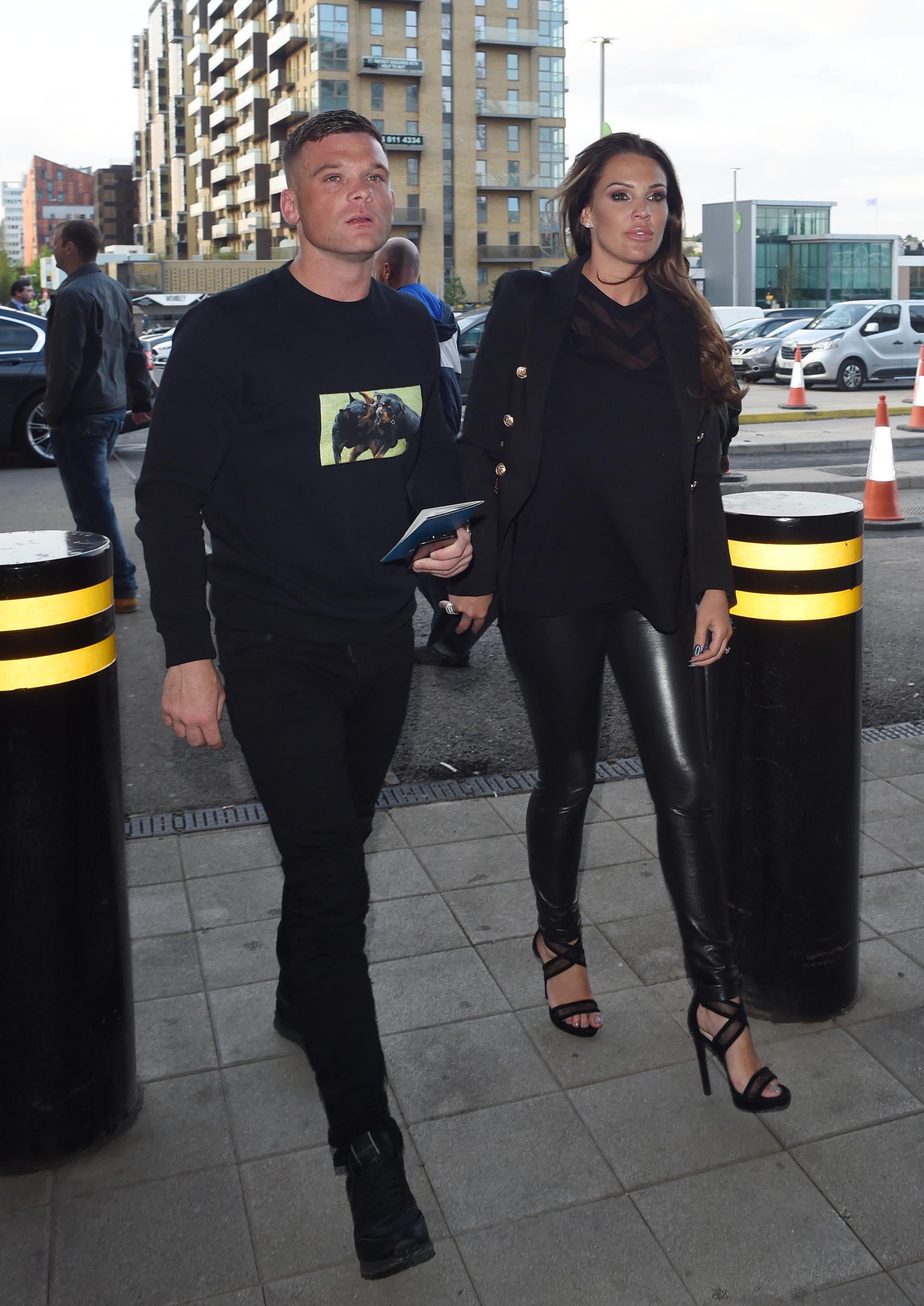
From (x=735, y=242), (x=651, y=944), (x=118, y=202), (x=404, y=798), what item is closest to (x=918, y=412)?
(x=404, y=798)

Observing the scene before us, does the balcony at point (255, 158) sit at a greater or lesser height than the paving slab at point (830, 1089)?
greater

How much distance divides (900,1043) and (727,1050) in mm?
474

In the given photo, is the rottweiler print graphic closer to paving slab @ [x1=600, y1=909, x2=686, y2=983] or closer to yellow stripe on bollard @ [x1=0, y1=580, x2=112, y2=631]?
yellow stripe on bollard @ [x1=0, y1=580, x2=112, y2=631]

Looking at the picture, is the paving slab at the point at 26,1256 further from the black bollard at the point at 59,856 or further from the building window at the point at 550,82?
the building window at the point at 550,82

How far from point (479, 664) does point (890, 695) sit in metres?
2.02

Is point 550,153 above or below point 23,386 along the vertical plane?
above

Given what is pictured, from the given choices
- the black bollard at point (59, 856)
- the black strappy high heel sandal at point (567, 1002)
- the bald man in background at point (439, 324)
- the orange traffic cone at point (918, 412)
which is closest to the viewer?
the black bollard at point (59, 856)

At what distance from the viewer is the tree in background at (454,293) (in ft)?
270

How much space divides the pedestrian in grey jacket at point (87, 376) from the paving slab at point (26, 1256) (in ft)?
17.1

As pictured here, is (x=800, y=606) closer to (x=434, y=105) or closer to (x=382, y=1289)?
(x=382, y=1289)

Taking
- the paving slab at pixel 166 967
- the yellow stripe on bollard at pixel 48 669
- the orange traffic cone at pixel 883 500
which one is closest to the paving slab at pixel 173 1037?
the paving slab at pixel 166 967

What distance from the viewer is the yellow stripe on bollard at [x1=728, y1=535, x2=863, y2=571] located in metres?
3.01

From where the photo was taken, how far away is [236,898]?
3891mm

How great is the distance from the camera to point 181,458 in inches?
96.0
